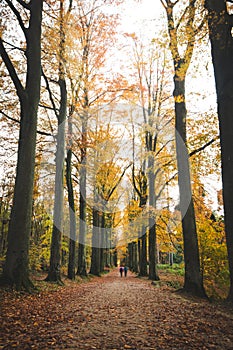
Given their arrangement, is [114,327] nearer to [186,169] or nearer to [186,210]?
[186,210]

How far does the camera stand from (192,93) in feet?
33.9

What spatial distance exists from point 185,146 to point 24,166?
219 inches

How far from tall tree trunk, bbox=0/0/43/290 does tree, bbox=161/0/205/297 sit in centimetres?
433

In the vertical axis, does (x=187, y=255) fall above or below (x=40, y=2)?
below

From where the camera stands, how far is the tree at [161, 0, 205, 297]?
27.5 feet

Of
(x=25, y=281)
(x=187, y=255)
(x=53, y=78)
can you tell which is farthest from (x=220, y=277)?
(x=53, y=78)

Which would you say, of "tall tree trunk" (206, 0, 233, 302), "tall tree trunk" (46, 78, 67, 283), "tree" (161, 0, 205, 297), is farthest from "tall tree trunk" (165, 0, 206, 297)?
"tall tree trunk" (46, 78, 67, 283)

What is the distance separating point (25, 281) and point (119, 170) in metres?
17.9

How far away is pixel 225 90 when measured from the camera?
560 centimetres

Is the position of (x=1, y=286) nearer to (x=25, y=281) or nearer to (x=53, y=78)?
(x=25, y=281)

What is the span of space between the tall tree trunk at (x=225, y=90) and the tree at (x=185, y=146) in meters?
1.61

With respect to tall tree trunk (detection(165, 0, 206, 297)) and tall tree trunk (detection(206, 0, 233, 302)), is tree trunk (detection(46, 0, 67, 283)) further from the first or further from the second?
tall tree trunk (detection(206, 0, 233, 302))

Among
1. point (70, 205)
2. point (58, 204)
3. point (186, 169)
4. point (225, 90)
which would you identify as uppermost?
point (225, 90)

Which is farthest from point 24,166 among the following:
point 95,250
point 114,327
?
point 95,250
